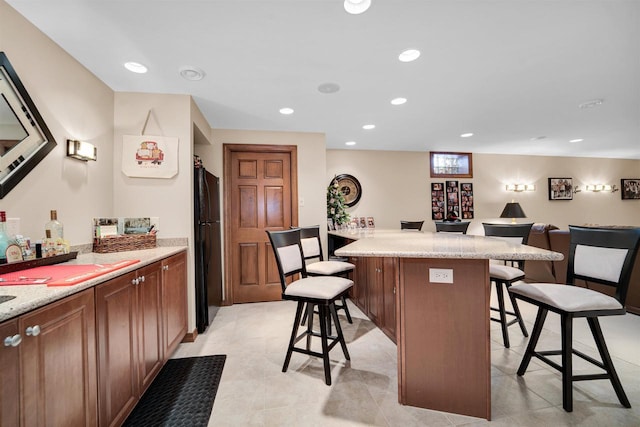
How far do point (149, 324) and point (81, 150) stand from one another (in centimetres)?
142

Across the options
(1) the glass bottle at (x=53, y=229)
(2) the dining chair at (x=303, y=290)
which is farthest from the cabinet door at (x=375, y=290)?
(1) the glass bottle at (x=53, y=229)

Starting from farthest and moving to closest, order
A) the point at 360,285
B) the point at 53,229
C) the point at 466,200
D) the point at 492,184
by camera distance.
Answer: the point at 492,184 < the point at 466,200 < the point at 360,285 < the point at 53,229

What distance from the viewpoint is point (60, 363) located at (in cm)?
100

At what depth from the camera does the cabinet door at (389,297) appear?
232 cm

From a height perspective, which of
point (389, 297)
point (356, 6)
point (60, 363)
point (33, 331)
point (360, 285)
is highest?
point (356, 6)

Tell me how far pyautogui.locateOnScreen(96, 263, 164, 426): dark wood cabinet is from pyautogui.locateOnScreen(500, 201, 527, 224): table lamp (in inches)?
241

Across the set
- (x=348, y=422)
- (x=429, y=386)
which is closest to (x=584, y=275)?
(x=429, y=386)

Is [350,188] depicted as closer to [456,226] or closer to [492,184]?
[456,226]

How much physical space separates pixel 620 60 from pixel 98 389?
4272mm

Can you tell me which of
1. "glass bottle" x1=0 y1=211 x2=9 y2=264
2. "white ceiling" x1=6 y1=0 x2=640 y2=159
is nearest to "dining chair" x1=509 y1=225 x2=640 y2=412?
"white ceiling" x1=6 y1=0 x2=640 y2=159

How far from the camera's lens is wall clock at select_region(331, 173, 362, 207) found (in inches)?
201

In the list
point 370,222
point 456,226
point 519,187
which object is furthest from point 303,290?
point 519,187

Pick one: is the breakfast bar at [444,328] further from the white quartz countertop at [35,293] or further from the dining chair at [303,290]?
the white quartz countertop at [35,293]

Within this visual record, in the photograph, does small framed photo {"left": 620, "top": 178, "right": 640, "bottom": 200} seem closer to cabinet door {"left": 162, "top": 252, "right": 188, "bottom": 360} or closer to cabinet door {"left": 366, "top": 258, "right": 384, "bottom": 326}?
cabinet door {"left": 366, "top": 258, "right": 384, "bottom": 326}
